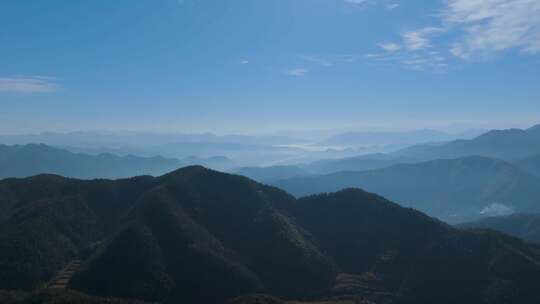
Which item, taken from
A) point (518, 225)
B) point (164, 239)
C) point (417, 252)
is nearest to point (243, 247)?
point (164, 239)

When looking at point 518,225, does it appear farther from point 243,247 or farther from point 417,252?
point 243,247

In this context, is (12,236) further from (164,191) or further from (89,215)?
(164,191)

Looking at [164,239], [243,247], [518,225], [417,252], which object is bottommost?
[518,225]

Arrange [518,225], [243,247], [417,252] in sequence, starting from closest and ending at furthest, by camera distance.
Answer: [417,252] < [243,247] < [518,225]

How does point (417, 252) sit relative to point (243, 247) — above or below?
above

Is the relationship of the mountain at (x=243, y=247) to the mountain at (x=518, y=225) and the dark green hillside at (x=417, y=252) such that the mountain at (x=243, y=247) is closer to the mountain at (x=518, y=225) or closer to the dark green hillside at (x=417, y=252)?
the dark green hillside at (x=417, y=252)

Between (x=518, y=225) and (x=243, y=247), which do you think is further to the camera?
(x=518, y=225)

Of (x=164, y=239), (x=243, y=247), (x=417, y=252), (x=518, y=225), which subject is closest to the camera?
(x=164, y=239)

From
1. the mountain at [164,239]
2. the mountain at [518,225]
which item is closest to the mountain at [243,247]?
the mountain at [164,239]
